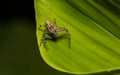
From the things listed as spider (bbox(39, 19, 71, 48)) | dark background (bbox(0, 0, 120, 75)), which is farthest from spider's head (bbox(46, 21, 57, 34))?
dark background (bbox(0, 0, 120, 75))

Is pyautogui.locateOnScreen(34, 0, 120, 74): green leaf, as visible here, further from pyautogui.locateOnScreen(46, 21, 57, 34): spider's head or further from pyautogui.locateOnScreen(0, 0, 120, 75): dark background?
pyautogui.locateOnScreen(0, 0, 120, 75): dark background

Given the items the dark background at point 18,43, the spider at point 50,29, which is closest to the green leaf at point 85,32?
the spider at point 50,29

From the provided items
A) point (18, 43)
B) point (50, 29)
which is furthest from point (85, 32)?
point (18, 43)

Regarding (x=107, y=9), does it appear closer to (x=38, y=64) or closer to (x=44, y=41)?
(x=44, y=41)

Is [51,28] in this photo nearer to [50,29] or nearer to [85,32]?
[50,29]

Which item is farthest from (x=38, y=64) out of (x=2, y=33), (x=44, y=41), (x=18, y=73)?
(x=44, y=41)

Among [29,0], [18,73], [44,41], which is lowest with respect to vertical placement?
[18,73]
